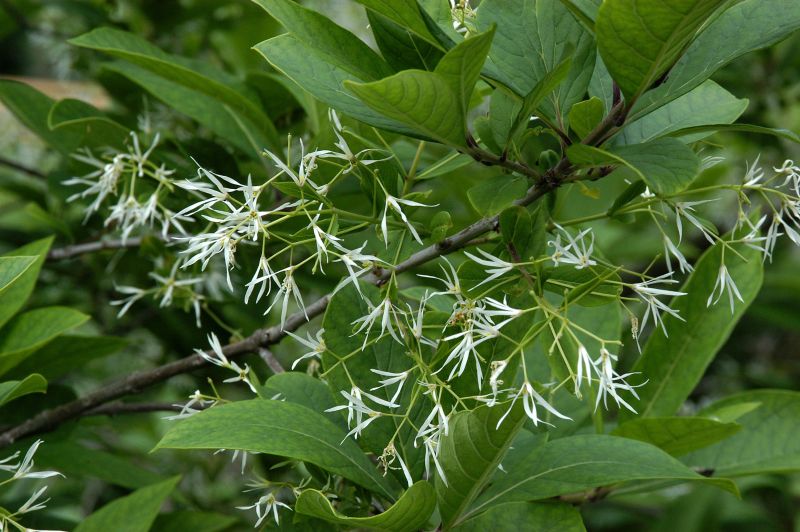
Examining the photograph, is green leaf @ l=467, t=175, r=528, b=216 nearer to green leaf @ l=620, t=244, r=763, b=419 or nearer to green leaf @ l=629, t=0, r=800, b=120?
green leaf @ l=629, t=0, r=800, b=120

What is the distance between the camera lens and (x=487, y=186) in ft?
2.28

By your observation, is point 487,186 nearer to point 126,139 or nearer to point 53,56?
point 126,139

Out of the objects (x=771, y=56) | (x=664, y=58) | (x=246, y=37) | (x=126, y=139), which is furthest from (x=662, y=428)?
(x=771, y=56)

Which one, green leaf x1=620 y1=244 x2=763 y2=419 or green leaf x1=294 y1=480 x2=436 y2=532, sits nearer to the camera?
green leaf x1=294 y1=480 x2=436 y2=532

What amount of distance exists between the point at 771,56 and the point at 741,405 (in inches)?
56.0

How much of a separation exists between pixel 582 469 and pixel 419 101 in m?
0.32

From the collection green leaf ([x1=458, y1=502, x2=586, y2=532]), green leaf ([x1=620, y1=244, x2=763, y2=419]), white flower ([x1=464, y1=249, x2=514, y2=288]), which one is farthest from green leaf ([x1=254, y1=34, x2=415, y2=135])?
green leaf ([x1=620, y1=244, x2=763, y2=419])

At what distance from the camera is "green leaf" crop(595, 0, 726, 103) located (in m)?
0.56

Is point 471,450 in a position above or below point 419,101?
below

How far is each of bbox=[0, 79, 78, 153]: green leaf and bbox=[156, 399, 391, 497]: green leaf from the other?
0.63 metres

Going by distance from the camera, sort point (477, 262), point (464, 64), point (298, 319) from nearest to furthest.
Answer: point (464, 64), point (477, 262), point (298, 319)

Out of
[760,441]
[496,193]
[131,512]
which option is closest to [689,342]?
[760,441]

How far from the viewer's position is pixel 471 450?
67 cm

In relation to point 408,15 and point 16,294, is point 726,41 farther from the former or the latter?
point 16,294
